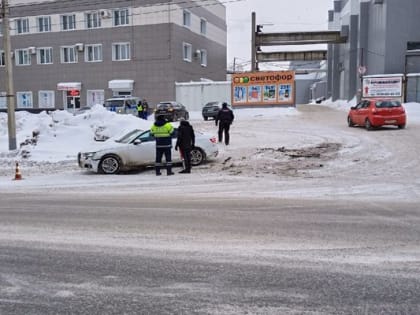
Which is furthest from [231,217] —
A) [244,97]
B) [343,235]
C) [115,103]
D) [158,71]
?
[158,71]

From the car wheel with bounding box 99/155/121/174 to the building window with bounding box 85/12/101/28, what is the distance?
126 feet

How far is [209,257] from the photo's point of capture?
5930mm

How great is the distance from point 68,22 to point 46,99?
28.2ft

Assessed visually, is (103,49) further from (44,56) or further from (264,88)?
(264,88)

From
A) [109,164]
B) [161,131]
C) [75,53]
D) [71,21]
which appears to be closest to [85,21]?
[71,21]

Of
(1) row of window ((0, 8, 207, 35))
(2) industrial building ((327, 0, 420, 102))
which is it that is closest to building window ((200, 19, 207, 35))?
(1) row of window ((0, 8, 207, 35))

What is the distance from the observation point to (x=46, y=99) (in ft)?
176

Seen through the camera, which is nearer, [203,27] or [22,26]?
[22,26]

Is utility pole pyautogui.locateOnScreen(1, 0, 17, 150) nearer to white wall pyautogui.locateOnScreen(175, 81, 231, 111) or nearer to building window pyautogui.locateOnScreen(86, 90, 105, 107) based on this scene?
white wall pyautogui.locateOnScreen(175, 81, 231, 111)

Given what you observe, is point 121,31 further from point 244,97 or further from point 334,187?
point 334,187

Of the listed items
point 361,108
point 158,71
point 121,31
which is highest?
point 121,31

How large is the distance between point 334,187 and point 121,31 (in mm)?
41444

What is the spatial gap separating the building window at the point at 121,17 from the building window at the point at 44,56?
27.8ft

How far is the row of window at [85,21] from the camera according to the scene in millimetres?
48938
